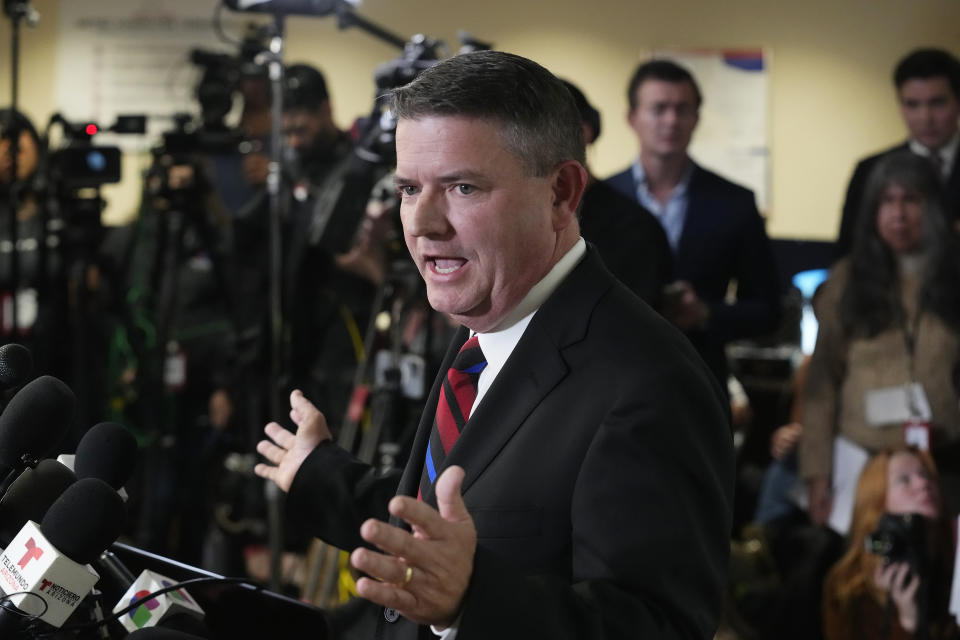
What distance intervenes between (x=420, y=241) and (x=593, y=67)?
5.78 m

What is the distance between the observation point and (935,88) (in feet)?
13.1

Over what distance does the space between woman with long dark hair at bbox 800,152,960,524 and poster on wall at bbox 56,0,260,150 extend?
4.47m

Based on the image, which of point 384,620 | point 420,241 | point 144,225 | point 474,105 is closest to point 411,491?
point 384,620

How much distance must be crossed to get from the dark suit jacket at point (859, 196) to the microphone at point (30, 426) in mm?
2918

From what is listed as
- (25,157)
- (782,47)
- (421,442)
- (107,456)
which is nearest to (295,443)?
(421,442)

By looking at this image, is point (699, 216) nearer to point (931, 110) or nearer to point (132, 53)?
point (931, 110)

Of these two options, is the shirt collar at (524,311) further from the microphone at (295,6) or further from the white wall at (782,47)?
the white wall at (782,47)

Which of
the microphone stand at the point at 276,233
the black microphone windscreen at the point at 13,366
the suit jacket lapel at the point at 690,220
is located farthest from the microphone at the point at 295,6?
the black microphone windscreen at the point at 13,366

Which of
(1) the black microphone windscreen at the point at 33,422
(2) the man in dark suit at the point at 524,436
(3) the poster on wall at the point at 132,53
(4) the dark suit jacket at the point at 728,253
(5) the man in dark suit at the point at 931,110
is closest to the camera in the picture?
(2) the man in dark suit at the point at 524,436

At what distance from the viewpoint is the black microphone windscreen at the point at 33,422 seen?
Result: 1.23 meters

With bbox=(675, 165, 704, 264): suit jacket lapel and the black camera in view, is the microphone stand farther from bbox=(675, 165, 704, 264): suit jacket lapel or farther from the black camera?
the black camera

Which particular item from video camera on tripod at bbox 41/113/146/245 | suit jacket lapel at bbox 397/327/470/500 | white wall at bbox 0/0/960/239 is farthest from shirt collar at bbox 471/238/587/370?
white wall at bbox 0/0/960/239

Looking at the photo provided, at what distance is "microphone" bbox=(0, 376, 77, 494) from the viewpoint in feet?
4.04

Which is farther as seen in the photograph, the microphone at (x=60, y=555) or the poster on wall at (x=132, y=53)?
the poster on wall at (x=132, y=53)
